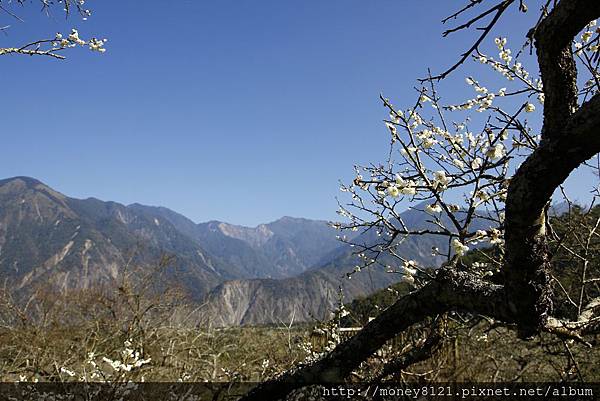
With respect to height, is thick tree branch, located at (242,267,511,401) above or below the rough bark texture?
below

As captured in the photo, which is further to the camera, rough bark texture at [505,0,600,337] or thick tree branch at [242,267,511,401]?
thick tree branch at [242,267,511,401]

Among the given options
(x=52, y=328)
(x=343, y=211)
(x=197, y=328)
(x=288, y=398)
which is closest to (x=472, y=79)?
(x=343, y=211)

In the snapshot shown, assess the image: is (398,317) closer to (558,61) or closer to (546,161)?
(546,161)

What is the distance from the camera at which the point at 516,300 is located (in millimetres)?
1801

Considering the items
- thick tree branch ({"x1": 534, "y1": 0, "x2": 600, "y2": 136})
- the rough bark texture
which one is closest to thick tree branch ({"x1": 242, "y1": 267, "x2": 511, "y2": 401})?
the rough bark texture

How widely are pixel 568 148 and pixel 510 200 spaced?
291 millimetres

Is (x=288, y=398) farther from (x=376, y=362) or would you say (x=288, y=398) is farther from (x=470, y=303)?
(x=376, y=362)

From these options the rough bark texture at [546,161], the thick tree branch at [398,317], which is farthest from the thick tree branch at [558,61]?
the thick tree branch at [398,317]

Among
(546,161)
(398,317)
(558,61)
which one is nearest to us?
(546,161)

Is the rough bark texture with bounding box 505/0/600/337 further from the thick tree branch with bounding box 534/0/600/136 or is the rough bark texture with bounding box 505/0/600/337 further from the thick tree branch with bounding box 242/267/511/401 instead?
the thick tree branch with bounding box 242/267/511/401

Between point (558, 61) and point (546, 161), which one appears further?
point (558, 61)

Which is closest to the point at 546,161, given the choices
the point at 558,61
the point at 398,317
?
the point at 558,61

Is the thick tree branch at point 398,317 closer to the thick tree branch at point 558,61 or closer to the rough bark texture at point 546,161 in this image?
the rough bark texture at point 546,161

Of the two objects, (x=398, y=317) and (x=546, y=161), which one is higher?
(x=546, y=161)
